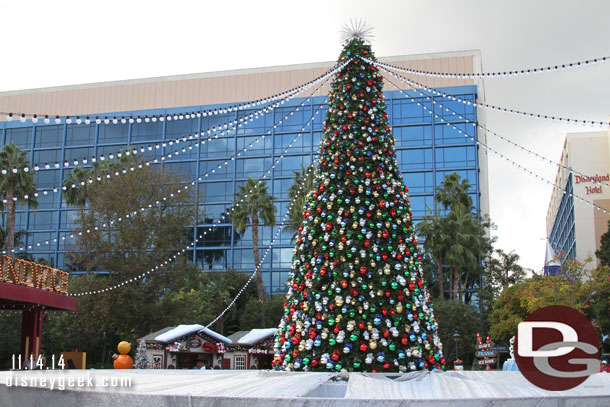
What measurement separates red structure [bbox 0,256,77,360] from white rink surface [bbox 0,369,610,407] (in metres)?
14.9

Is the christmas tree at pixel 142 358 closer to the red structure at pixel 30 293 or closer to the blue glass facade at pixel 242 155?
the red structure at pixel 30 293

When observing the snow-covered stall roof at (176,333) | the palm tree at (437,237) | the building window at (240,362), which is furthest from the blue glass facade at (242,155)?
the snow-covered stall roof at (176,333)

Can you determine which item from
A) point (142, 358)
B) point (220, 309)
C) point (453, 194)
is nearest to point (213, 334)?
point (142, 358)

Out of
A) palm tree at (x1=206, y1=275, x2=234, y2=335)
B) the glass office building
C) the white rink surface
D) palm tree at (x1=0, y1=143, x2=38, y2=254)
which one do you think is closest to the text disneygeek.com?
the white rink surface

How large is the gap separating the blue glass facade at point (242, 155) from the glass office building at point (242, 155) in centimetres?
10

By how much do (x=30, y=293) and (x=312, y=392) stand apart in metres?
18.3

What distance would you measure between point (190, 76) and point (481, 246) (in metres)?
37.0

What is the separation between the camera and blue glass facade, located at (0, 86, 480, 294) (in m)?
63.2

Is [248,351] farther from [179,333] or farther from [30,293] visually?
[30,293]

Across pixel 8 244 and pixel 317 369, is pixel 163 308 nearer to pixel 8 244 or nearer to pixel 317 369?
pixel 8 244

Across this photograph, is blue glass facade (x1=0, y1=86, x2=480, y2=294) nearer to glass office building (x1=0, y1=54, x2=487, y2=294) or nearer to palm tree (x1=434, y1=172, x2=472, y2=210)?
glass office building (x1=0, y1=54, x2=487, y2=294)

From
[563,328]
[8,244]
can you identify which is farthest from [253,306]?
[563,328]

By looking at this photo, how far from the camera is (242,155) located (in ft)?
227

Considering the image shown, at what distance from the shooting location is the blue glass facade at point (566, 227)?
71.8 meters
